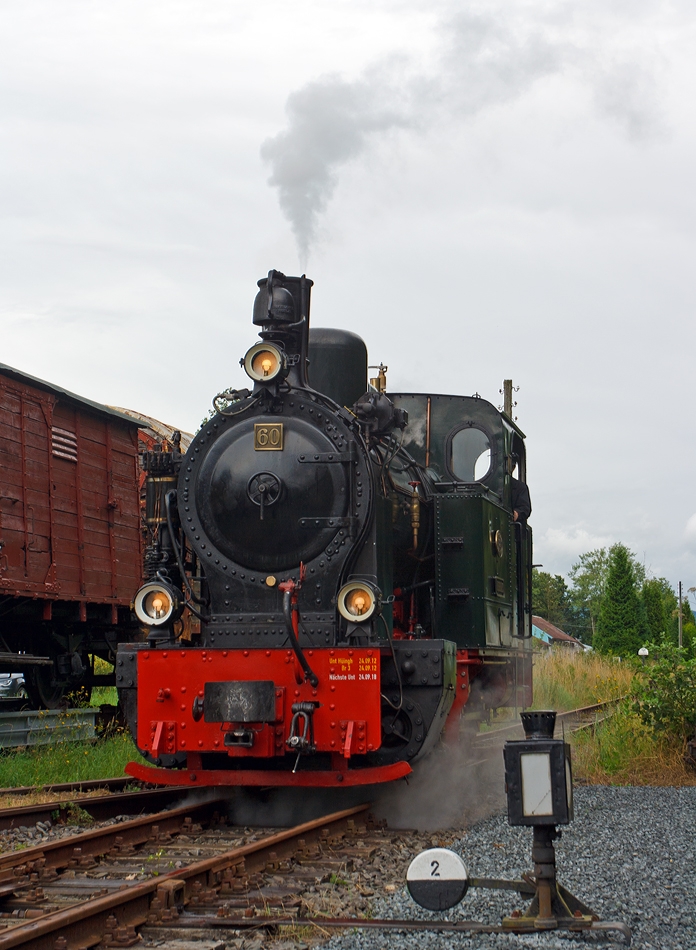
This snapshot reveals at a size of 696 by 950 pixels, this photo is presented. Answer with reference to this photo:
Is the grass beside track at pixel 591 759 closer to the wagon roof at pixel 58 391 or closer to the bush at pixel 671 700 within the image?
the bush at pixel 671 700

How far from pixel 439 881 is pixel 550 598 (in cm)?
7763

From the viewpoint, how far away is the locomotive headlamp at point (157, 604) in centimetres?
663

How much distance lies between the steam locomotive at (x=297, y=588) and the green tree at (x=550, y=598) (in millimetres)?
64163

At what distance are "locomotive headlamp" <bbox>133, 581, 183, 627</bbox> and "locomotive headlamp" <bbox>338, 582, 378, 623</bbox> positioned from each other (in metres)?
1.07

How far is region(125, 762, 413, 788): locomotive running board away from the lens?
241 inches

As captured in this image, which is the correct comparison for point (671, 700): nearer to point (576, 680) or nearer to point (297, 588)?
point (297, 588)

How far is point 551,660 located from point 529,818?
56.1 ft

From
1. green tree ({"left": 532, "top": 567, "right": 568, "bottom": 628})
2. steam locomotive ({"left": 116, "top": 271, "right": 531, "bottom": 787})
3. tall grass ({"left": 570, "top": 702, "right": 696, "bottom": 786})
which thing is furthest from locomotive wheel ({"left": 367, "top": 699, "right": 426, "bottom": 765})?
green tree ({"left": 532, "top": 567, "right": 568, "bottom": 628})

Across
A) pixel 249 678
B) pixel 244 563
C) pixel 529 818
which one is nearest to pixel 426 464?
pixel 244 563

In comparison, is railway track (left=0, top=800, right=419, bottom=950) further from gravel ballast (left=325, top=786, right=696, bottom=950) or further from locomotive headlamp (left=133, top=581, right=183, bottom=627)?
locomotive headlamp (left=133, top=581, right=183, bottom=627)

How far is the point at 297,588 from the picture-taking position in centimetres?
649

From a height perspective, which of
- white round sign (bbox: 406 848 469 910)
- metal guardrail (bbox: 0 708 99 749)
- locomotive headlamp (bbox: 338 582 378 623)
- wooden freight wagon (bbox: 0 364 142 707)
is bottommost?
white round sign (bbox: 406 848 469 910)

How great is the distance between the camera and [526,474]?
10.0 m

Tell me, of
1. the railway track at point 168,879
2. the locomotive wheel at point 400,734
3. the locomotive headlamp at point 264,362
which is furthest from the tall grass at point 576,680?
the railway track at point 168,879
